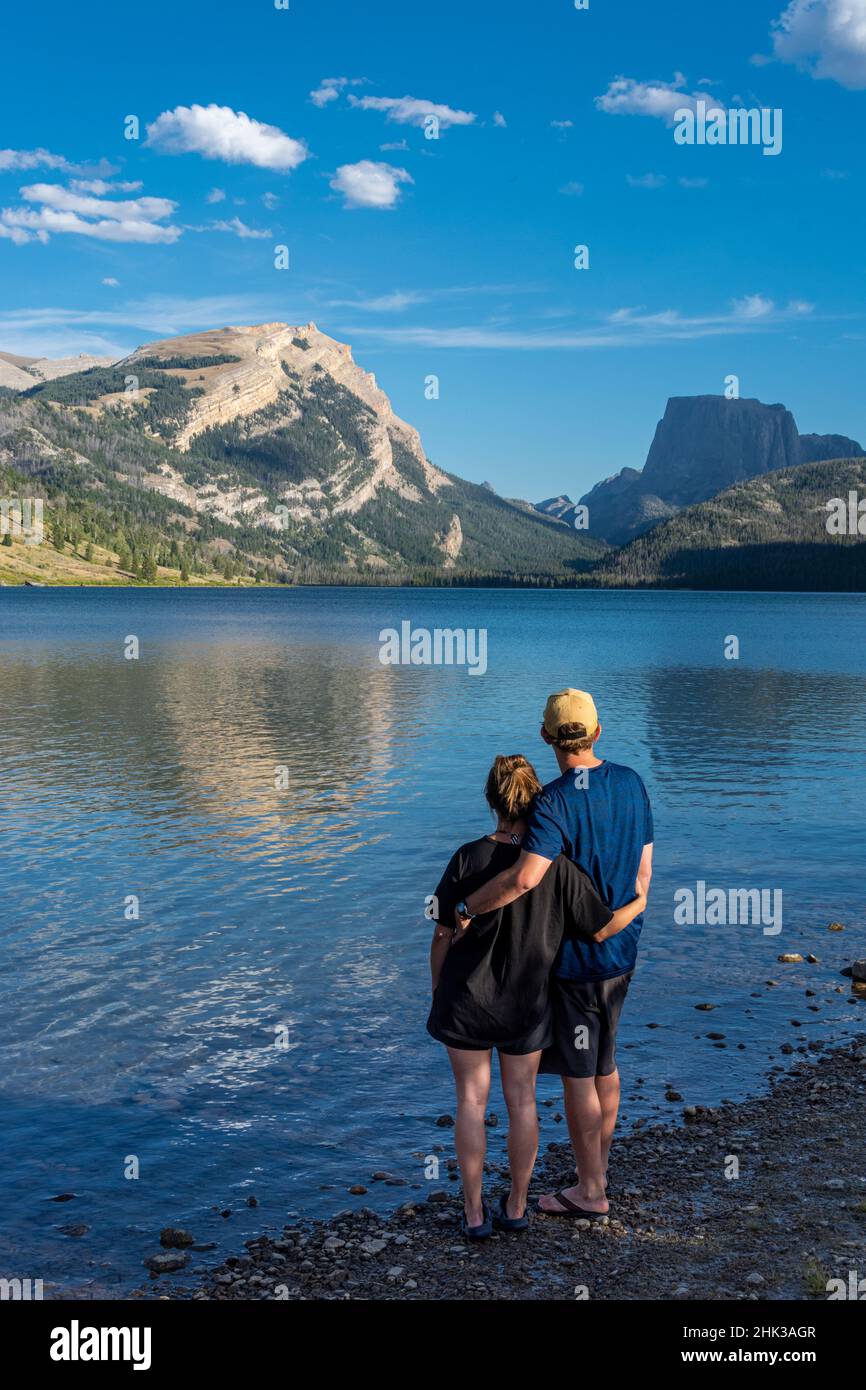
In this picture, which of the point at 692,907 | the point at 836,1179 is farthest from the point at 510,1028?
the point at 692,907

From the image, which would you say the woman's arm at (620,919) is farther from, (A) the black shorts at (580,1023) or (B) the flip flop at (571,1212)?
(B) the flip flop at (571,1212)

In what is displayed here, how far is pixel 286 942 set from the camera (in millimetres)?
20469

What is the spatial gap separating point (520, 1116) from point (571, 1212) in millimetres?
1505

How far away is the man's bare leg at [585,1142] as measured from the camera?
32.3ft

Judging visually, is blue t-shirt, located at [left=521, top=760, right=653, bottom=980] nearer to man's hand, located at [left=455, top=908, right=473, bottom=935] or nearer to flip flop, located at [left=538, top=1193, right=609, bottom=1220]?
man's hand, located at [left=455, top=908, right=473, bottom=935]

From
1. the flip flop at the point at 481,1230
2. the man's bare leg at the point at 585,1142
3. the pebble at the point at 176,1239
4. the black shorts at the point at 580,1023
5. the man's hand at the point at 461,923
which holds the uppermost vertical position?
the man's hand at the point at 461,923

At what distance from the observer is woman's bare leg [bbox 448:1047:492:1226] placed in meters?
9.32

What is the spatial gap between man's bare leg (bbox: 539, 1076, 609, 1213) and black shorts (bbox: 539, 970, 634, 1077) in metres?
0.20

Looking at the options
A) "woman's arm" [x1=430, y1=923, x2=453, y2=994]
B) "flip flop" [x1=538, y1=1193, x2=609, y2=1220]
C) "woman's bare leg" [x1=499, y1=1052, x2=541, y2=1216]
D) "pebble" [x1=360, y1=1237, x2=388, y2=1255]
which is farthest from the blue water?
"woman's arm" [x1=430, y1=923, x2=453, y2=994]

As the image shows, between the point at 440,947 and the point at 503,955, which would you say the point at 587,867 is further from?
the point at 440,947

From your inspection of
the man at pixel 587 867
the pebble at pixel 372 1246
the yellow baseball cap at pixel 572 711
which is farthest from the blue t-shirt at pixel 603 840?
the pebble at pixel 372 1246

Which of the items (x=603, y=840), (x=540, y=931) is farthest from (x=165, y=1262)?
(x=603, y=840)

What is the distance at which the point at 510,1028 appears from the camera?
9.27m

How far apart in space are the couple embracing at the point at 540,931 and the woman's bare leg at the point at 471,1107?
12 millimetres
